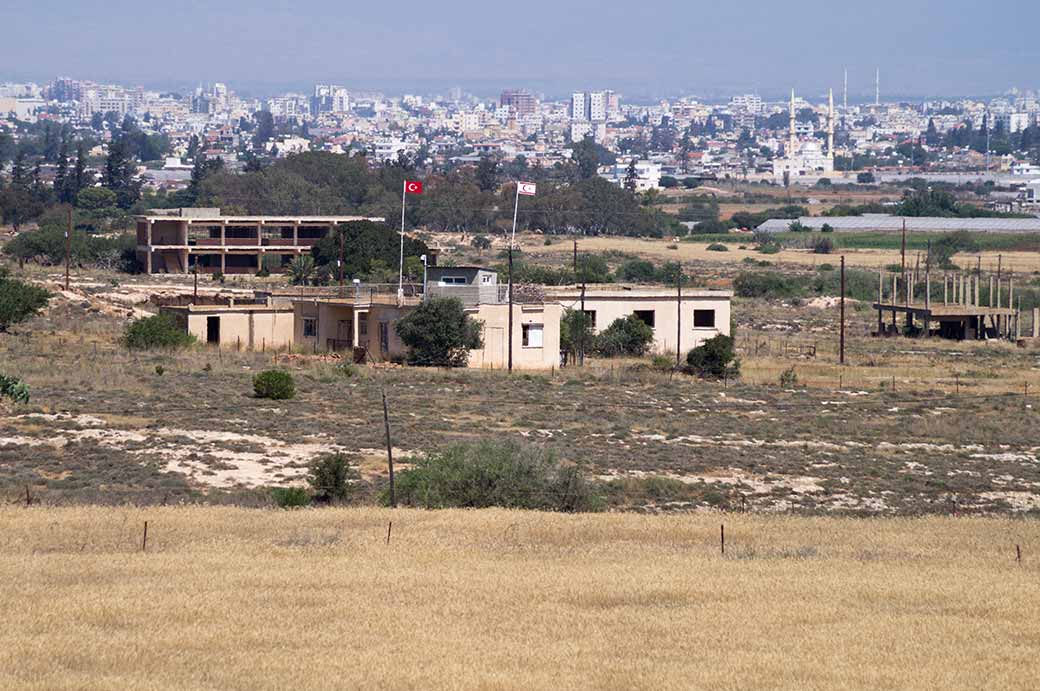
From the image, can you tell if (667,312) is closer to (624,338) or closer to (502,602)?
(624,338)

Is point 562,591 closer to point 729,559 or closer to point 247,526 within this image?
point 729,559

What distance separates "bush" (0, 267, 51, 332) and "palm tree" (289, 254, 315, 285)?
26.7 meters

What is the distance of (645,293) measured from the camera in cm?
5816

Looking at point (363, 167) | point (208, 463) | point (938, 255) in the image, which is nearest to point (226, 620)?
point (208, 463)

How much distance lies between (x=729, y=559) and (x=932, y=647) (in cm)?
546

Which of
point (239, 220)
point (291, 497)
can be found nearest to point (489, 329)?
point (291, 497)

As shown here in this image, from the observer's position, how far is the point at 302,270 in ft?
283

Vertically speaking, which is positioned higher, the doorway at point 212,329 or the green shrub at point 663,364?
the doorway at point 212,329

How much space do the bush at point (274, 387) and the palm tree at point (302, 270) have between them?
4234 centimetres

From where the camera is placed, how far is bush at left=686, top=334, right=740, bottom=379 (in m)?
50.2

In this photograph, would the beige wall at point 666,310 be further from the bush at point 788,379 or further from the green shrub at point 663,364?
the bush at point 788,379

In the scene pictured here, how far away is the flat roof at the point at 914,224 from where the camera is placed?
148875 mm

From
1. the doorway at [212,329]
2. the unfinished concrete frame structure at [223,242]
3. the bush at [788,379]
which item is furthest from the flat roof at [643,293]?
the unfinished concrete frame structure at [223,242]

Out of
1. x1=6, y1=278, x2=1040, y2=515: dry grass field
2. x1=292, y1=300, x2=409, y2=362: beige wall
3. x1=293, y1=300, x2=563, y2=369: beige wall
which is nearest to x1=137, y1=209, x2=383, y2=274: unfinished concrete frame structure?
x1=292, y1=300, x2=409, y2=362: beige wall
